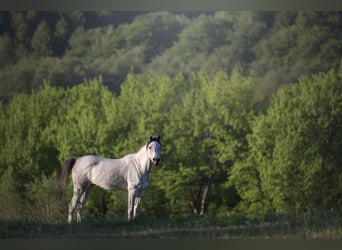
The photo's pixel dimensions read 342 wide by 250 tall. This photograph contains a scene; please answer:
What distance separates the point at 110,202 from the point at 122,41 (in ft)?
13.5

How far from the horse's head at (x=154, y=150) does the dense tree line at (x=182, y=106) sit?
4674 millimetres

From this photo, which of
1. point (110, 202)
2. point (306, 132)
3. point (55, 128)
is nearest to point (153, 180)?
point (110, 202)

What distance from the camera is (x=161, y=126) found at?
1620cm

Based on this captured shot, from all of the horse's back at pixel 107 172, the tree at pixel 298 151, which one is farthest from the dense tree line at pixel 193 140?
the horse's back at pixel 107 172

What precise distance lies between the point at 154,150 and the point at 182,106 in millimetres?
6139

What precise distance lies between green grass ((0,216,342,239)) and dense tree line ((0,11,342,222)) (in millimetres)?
4700

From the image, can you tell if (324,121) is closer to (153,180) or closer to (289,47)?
(289,47)

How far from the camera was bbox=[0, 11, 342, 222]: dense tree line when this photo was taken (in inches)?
581

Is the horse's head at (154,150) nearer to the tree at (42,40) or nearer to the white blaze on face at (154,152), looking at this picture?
the white blaze on face at (154,152)

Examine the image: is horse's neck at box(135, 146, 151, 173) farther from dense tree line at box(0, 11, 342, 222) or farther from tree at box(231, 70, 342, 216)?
tree at box(231, 70, 342, 216)

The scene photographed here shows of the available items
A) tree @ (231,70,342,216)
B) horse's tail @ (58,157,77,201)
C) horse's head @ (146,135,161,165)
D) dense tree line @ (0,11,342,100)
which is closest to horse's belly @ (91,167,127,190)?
horse's tail @ (58,157,77,201)

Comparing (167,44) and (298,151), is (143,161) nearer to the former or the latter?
(167,44)

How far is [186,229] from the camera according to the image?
9.37 m

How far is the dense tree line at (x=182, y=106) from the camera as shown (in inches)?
581
